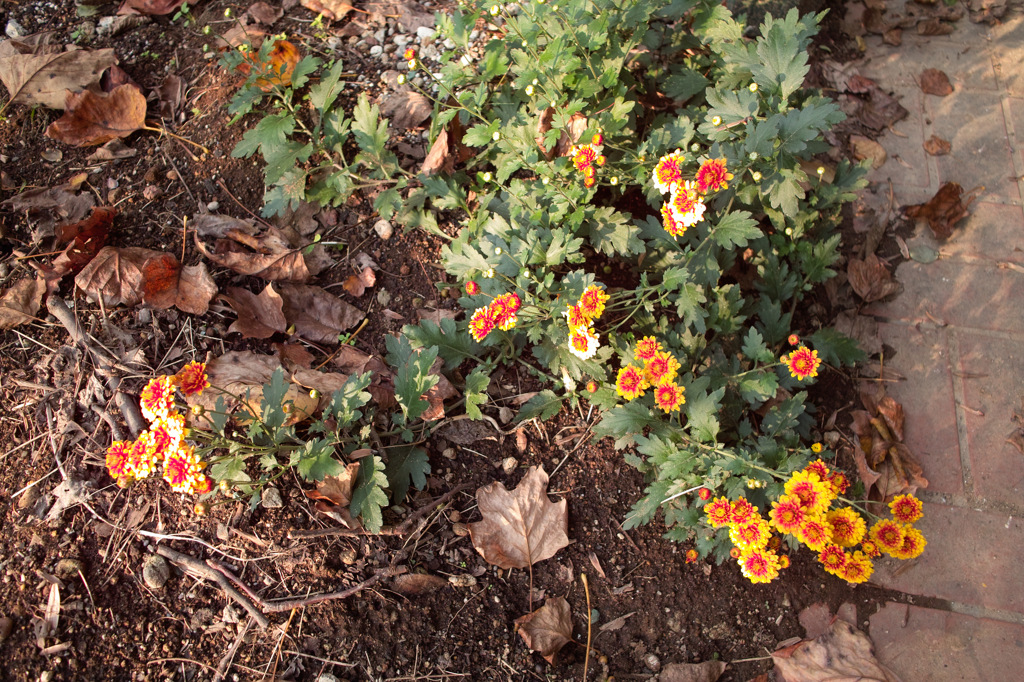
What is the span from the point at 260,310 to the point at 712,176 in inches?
68.2

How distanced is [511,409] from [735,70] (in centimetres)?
169

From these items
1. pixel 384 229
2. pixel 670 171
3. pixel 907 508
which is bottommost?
pixel 907 508

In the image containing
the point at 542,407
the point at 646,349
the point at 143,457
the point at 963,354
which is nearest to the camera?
the point at 143,457

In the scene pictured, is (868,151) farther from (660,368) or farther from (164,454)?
(164,454)

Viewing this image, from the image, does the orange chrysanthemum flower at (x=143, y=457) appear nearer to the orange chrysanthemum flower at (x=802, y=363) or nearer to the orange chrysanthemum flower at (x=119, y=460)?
the orange chrysanthemum flower at (x=119, y=460)

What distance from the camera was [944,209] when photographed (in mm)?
3373

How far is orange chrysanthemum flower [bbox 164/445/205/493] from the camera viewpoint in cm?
186

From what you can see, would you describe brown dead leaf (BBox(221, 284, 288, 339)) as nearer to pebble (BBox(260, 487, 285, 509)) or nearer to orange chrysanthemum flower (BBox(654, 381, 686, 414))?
pebble (BBox(260, 487, 285, 509))

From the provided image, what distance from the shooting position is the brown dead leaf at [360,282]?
111 inches

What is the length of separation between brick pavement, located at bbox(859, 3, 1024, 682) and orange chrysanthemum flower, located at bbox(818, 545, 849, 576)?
59 cm

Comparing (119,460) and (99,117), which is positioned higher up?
(99,117)

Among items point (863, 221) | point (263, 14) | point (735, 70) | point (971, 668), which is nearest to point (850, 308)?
point (863, 221)

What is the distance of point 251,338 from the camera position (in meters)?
2.61

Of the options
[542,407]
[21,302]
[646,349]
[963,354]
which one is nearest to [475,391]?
[542,407]
